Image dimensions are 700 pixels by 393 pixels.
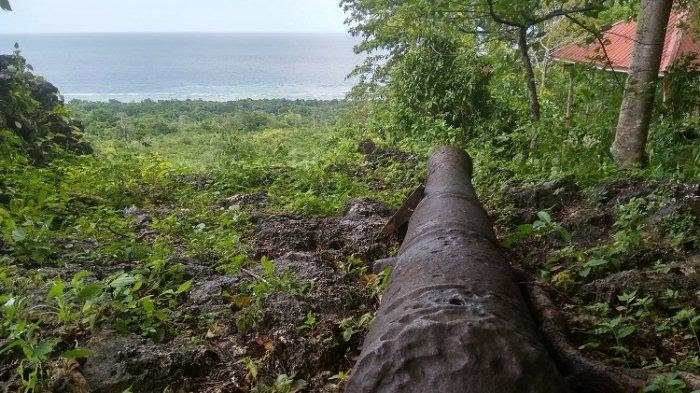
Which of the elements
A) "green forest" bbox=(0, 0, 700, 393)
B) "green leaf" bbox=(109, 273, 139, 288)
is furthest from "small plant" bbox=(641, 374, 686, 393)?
"green leaf" bbox=(109, 273, 139, 288)

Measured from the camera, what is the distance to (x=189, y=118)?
31.9 m

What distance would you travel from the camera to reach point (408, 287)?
2.26m

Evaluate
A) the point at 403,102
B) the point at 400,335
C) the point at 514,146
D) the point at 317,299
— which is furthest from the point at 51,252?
the point at 403,102

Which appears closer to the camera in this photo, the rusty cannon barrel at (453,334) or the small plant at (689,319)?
the rusty cannon barrel at (453,334)

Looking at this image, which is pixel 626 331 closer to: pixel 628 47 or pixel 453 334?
pixel 453 334

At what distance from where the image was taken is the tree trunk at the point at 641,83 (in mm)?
6031

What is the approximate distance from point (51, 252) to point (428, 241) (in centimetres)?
329

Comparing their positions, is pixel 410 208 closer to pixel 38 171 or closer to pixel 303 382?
pixel 303 382

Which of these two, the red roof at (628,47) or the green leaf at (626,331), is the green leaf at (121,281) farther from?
the red roof at (628,47)

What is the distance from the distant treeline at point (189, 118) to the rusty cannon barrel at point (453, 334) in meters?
18.4

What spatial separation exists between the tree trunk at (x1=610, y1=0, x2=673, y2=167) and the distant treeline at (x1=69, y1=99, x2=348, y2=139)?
15.7m

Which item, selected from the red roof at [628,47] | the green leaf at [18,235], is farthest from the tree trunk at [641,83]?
the green leaf at [18,235]

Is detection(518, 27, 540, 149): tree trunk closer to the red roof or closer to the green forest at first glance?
the green forest

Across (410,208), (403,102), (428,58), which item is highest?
(428,58)
